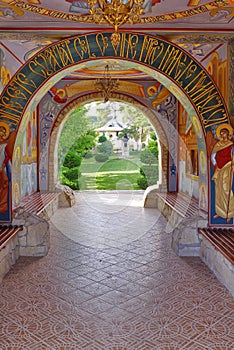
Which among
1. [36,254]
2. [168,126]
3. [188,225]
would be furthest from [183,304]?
[168,126]

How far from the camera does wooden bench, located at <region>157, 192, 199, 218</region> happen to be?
26.5ft

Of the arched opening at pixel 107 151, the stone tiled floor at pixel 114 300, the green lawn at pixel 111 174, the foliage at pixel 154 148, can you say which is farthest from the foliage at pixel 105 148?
the stone tiled floor at pixel 114 300

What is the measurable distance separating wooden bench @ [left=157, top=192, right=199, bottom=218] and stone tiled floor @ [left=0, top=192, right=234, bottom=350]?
718 millimetres

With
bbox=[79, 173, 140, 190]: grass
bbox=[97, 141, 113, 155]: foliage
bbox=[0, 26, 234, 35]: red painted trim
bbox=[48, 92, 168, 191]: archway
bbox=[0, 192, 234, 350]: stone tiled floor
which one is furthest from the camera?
bbox=[97, 141, 113, 155]: foliage

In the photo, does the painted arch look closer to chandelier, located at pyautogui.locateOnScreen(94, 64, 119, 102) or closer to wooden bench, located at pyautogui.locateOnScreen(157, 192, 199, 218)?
wooden bench, located at pyautogui.locateOnScreen(157, 192, 199, 218)

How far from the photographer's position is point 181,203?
9391 mm

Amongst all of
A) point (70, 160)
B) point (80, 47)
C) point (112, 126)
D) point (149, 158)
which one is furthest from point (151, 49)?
point (112, 126)

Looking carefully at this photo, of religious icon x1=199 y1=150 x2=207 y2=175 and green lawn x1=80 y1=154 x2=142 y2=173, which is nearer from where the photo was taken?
religious icon x1=199 y1=150 x2=207 y2=175

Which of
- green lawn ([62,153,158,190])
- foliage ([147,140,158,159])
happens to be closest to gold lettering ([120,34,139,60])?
foliage ([147,140,158,159])

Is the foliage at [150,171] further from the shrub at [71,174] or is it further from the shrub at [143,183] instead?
the shrub at [71,174]

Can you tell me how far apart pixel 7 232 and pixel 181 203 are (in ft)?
15.2

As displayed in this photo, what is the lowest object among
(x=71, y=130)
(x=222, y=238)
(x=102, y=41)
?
(x=222, y=238)

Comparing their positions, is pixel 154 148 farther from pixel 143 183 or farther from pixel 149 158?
pixel 143 183

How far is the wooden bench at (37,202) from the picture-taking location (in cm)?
836
